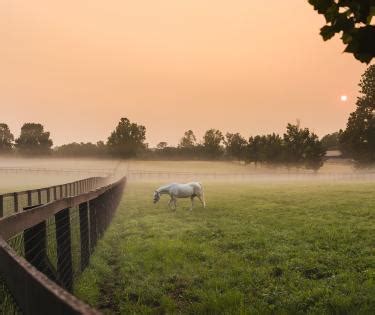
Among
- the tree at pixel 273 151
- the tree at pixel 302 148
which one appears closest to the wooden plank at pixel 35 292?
the tree at pixel 302 148

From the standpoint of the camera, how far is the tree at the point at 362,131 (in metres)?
82.2

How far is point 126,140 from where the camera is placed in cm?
18225

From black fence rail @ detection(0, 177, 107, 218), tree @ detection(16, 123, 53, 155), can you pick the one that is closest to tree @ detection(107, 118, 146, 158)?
tree @ detection(16, 123, 53, 155)

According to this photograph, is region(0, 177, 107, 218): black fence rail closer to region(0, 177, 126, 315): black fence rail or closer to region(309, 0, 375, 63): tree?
region(0, 177, 126, 315): black fence rail

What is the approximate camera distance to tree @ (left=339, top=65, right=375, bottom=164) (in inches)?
3236

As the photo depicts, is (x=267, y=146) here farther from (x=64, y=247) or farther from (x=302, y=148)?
→ (x=64, y=247)

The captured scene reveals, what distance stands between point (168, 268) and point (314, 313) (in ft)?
11.3

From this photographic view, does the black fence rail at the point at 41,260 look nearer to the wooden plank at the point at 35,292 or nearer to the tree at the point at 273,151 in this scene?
the wooden plank at the point at 35,292

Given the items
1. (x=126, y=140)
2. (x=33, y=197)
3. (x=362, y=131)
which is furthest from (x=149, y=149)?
(x=33, y=197)

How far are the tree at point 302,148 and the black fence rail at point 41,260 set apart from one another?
10036 centimetres

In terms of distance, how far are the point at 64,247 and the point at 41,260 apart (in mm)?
1740

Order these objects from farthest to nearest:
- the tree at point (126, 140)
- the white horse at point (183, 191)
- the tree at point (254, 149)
Result: 1. the tree at point (126, 140)
2. the tree at point (254, 149)
3. the white horse at point (183, 191)

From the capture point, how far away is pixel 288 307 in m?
6.77

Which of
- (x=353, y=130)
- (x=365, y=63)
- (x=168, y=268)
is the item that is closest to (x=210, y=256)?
(x=168, y=268)
